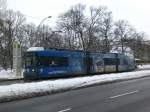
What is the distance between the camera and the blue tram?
108 ft

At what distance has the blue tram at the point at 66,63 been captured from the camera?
33.1 meters

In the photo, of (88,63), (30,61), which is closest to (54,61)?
(30,61)

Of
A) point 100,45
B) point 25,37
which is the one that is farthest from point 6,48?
point 100,45

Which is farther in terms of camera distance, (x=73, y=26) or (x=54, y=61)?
(x=73, y=26)

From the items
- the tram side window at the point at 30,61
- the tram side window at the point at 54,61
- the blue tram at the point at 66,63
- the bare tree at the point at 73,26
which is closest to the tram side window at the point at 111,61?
the blue tram at the point at 66,63

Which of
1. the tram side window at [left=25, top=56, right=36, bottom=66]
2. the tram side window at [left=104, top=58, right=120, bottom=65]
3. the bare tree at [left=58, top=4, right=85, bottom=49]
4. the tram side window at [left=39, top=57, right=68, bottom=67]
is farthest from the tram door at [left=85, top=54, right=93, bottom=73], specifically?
the bare tree at [left=58, top=4, right=85, bottom=49]

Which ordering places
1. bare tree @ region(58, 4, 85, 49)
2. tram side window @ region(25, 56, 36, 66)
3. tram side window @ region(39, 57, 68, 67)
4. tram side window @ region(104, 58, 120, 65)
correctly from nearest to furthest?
tram side window @ region(25, 56, 36, 66) < tram side window @ region(39, 57, 68, 67) < tram side window @ region(104, 58, 120, 65) < bare tree @ region(58, 4, 85, 49)

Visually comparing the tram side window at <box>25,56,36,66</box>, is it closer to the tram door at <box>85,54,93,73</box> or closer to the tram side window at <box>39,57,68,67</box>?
the tram side window at <box>39,57,68,67</box>

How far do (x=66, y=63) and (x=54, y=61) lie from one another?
2.35 metres

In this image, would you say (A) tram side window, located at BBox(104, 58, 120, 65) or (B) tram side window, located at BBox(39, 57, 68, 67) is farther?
(A) tram side window, located at BBox(104, 58, 120, 65)

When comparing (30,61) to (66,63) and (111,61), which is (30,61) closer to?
(66,63)

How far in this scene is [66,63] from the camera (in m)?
36.7

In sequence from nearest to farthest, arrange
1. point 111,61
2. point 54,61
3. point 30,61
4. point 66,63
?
point 30,61, point 54,61, point 66,63, point 111,61

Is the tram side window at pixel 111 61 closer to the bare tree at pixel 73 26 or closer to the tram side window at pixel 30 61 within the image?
the tram side window at pixel 30 61
